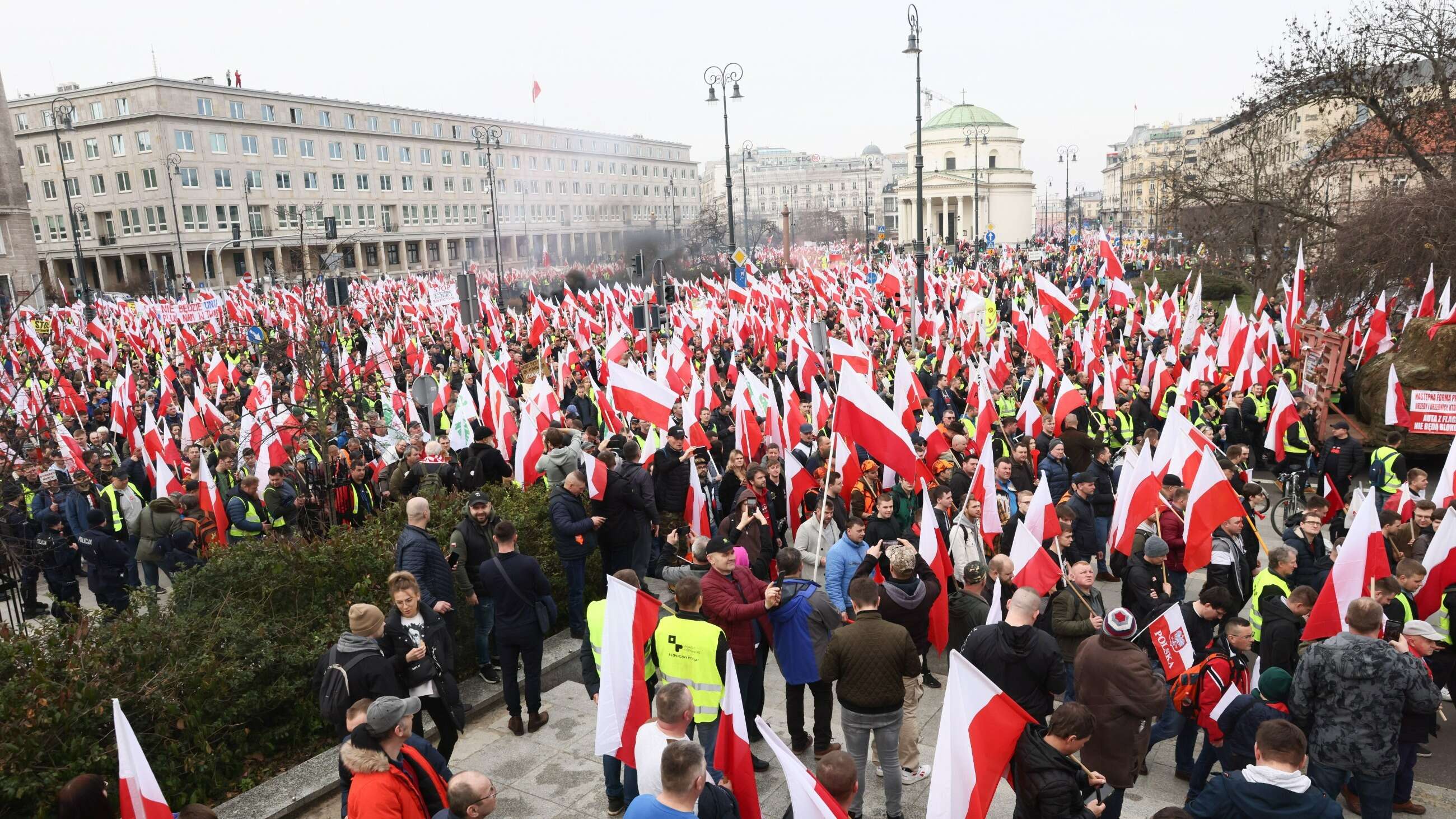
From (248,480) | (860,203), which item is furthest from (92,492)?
(860,203)

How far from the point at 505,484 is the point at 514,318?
19001mm

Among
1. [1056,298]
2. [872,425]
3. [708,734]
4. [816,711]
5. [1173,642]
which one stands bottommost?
[816,711]

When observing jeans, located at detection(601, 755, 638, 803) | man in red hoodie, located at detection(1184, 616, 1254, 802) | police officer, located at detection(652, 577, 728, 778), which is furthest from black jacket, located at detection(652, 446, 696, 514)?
man in red hoodie, located at detection(1184, 616, 1254, 802)

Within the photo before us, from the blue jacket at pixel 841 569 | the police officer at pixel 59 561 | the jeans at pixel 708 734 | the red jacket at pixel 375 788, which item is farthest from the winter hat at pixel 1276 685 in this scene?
the police officer at pixel 59 561

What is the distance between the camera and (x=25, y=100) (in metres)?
75.9

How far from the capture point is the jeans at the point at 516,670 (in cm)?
686

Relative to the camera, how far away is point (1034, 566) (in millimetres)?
6816

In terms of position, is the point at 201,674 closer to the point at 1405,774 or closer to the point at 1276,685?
the point at 1276,685

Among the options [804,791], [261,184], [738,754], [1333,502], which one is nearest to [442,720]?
[738,754]

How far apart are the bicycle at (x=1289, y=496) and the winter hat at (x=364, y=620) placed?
10522 mm

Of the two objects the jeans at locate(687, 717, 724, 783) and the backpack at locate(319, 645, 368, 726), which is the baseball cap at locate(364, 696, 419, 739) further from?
the jeans at locate(687, 717, 724, 783)

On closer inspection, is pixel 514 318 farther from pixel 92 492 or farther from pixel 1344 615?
pixel 1344 615

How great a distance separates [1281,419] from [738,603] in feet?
29.3

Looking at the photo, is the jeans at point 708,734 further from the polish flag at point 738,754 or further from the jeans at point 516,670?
the jeans at point 516,670
